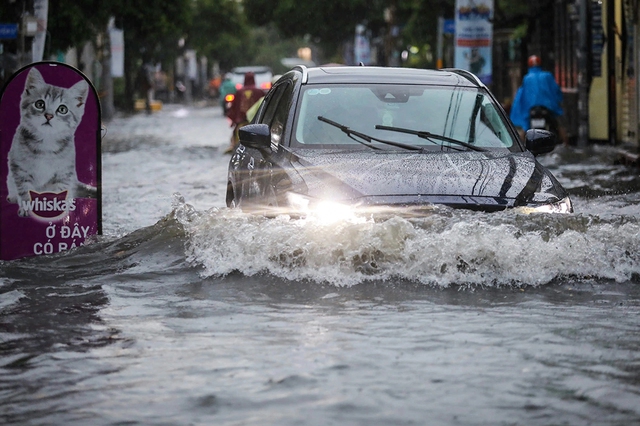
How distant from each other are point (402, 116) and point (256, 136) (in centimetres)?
99

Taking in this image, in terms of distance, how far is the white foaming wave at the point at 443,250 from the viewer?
8070 mm

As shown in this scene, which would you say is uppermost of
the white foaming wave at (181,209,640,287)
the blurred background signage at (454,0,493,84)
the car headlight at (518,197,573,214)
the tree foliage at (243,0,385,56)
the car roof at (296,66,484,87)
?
the tree foliage at (243,0,385,56)

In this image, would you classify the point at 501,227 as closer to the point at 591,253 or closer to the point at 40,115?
the point at 591,253

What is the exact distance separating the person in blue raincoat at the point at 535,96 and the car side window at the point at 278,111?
1402 centimetres

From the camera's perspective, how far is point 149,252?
9.84m

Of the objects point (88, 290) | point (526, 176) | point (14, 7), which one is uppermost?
point (14, 7)

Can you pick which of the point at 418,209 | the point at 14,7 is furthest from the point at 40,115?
the point at 14,7

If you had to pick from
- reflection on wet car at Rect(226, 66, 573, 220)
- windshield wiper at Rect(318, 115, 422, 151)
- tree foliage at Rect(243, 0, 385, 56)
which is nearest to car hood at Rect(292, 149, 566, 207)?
reflection on wet car at Rect(226, 66, 573, 220)

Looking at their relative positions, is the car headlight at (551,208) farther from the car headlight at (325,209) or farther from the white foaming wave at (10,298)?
the white foaming wave at (10,298)

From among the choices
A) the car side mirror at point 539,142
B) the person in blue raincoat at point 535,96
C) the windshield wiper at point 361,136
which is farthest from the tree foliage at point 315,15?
the windshield wiper at point 361,136

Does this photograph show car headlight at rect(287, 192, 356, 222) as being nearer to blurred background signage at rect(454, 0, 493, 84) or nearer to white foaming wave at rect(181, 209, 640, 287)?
white foaming wave at rect(181, 209, 640, 287)

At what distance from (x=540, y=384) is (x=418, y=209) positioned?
250 centimetres

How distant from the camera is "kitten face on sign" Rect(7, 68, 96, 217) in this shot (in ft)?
32.8

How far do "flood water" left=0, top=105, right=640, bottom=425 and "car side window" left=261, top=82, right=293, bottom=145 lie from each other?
2.15 feet
